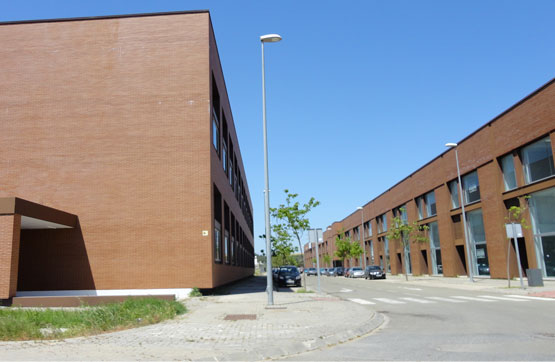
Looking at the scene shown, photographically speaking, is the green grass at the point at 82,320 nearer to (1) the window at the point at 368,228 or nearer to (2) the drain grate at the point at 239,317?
(2) the drain grate at the point at 239,317

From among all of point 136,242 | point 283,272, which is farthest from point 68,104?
point 283,272

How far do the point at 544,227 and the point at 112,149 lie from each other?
957 inches

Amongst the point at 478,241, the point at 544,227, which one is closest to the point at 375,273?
the point at 478,241

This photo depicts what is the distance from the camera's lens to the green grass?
882 centimetres

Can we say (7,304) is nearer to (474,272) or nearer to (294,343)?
(294,343)

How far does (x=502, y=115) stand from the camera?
29.2m

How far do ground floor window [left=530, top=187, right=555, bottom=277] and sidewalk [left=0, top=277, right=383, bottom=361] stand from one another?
734 inches

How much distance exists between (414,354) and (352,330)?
2404mm

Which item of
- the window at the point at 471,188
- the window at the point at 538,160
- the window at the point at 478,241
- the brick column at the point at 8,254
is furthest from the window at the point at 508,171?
the brick column at the point at 8,254

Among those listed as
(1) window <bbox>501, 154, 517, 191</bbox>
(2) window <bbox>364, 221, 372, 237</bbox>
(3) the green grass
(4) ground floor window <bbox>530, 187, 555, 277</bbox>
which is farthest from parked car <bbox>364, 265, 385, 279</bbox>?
(3) the green grass

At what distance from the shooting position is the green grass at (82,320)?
8820mm

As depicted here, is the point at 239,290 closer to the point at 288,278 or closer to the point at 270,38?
the point at 288,278

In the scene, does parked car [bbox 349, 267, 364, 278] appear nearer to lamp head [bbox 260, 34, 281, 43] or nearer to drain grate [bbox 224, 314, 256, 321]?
lamp head [bbox 260, 34, 281, 43]

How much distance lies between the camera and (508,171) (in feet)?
96.2
